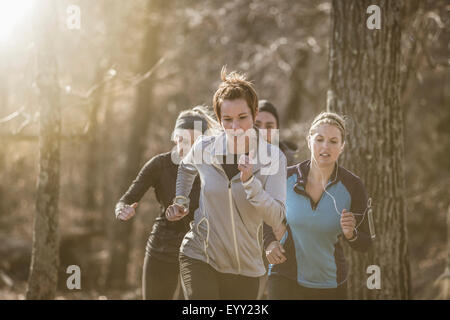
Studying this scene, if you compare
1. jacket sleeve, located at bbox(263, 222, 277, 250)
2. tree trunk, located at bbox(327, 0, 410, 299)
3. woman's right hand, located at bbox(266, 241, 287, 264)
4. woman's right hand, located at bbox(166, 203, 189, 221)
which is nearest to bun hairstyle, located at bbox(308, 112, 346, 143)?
jacket sleeve, located at bbox(263, 222, 277, 250)

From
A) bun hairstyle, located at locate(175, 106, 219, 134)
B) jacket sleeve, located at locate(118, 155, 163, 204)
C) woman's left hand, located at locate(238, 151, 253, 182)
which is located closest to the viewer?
woman's left hand, located at locate(238, 151, 253, 182)

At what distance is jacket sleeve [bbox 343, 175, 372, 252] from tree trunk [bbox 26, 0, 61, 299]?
367 cm

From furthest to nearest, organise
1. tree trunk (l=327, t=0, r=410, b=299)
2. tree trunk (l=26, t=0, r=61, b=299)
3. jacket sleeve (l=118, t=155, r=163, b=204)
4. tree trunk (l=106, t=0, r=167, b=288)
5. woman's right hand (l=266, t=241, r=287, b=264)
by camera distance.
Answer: tree trunk (l=106, t=0, r=167, b=288) → tree trunk (l=26, t=0, r=61, b=299) → tree trunk (l=327, t=0, r=410, b=299) → jacket sleeve (l=118, t=155, r=163, b=204) → woman's right hand (l=266, t=241, r=287, b=264)

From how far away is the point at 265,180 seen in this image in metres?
3.96

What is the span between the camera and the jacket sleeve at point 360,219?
418 centimetres

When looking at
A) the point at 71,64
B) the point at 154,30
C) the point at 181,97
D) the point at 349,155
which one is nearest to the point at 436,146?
the point at 181,97

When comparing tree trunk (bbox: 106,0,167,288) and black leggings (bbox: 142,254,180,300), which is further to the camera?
tree trunk (bbox: 106,0,167,288)

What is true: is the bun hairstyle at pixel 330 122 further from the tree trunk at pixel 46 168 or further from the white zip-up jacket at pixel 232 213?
the tree trunk at pixel 46 168

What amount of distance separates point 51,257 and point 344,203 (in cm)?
378

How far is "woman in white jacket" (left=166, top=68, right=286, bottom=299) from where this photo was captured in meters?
3.94

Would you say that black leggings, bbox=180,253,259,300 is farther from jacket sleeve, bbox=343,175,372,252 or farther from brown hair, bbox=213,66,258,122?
brown hair, bbox=213,66,258,122

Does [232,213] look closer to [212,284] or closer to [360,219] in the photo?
[212,284]

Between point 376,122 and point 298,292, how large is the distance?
8.02 ft

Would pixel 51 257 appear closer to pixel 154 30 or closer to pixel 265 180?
pixel 265 180
